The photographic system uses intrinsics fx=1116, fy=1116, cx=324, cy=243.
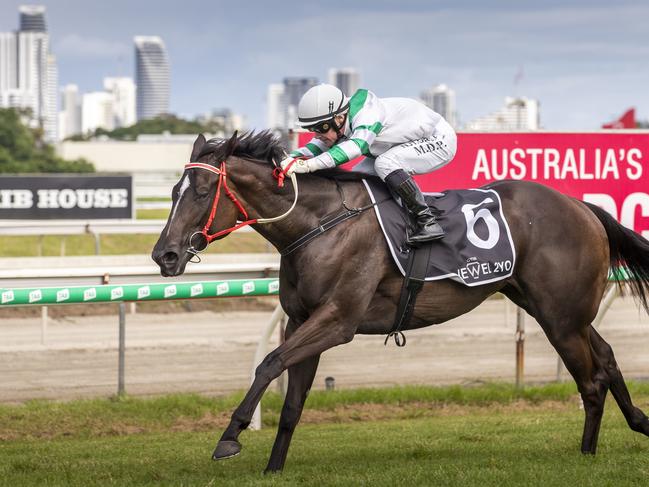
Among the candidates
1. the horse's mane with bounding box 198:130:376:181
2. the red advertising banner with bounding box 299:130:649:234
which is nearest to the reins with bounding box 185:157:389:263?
the horse's mane with bounding box 198:130:376:181

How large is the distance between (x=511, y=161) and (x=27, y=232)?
37.9ft

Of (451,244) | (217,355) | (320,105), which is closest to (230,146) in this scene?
(320,105)

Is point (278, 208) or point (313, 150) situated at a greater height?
point (313, 150)

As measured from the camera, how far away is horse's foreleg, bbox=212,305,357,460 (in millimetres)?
4793

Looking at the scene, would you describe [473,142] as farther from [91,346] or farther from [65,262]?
[65,262]

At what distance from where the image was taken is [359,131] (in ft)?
17.3

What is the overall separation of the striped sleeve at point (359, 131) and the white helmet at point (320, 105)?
0.29ft

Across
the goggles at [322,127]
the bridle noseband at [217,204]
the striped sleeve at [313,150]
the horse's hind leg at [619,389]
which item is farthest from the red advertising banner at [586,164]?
the bridle noseband at [217,204]

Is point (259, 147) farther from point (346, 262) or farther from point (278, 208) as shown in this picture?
point (346, 262)

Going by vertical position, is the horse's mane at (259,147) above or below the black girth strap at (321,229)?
above

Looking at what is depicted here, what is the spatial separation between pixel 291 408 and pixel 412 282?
83 centimetres

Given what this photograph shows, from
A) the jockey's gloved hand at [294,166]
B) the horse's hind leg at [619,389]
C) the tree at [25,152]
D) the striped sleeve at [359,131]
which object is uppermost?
the striped sleeve at [359,131]

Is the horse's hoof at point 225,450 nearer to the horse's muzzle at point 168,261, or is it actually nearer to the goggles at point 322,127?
the horse's muzzle at point 168,261

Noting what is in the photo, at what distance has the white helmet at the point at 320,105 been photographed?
5273 mm
